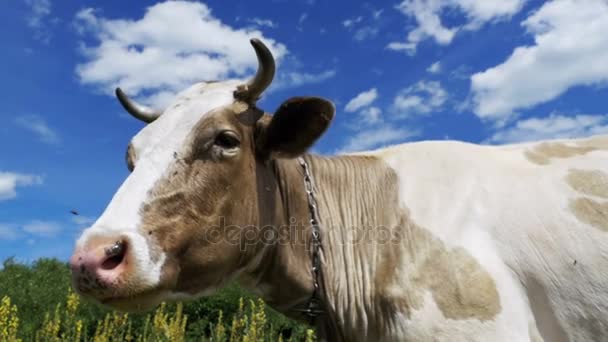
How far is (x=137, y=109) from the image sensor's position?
490cm

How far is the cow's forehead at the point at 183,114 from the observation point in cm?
371

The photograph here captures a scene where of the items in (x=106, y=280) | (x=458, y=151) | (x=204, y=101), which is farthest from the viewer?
(x=458, y=151)

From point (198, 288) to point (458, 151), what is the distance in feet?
7.60

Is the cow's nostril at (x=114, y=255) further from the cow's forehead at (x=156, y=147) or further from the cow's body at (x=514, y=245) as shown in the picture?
the cow's body at (x=514, y=245)

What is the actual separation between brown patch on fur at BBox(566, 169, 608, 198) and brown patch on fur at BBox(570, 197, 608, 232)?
→ 0.28 feet

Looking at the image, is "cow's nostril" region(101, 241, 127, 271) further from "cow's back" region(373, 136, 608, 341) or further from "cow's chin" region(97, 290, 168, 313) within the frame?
"cow's back" region(373, 136, 608, 341)

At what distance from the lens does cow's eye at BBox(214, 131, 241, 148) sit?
3781 millimetres

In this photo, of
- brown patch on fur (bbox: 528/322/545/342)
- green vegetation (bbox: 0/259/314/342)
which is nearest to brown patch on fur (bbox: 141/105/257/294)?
brown patch on fur (bbox: 528/322/545/342)

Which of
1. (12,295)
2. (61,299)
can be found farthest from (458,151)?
(12,295)

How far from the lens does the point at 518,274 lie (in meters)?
3.91

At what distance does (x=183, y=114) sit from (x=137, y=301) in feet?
→ 4.09

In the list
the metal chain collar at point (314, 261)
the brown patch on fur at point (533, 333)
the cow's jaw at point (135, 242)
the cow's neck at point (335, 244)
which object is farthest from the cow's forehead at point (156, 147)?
the brown patch on fur at point (533, 333)

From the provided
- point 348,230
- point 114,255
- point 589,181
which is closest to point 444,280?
point 348,230

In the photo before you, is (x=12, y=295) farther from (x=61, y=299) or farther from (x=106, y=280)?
(x=106, y=280)
